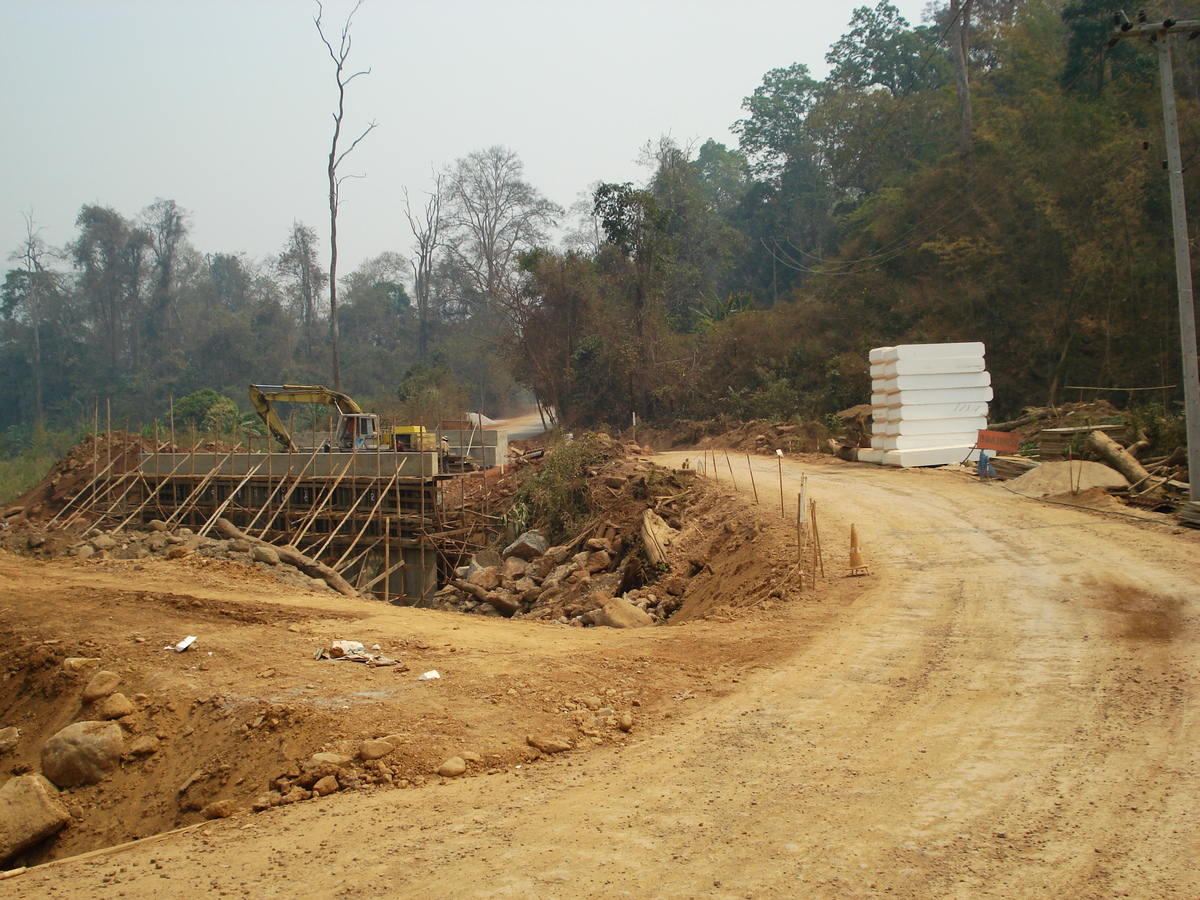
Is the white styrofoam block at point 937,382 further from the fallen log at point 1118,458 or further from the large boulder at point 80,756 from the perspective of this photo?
the large boulder at point 80,756

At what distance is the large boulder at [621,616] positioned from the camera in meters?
9.75

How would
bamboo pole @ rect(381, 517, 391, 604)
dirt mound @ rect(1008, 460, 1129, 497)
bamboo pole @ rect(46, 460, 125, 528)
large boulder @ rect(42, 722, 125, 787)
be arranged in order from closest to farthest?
large boulder @ rect(42, 722, 125, 787)
dirt mound @ rect(1008, 460, 1129, 497)
bamboo pole @ rect(381, 517, 391, 604)
bamboo pole @ rect(46, 460, 125, 528)

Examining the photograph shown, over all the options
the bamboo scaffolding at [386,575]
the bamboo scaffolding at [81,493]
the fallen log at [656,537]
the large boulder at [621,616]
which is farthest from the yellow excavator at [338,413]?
the large boulder at [621,616]

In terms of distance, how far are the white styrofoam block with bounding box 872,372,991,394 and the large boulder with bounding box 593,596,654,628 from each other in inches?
368

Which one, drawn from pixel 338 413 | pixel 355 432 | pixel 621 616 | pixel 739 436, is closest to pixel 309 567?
pixel 621 616

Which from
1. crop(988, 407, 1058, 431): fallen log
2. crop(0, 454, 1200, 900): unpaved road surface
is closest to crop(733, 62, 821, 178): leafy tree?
crop(988, 407, 1058, 431): fallen log

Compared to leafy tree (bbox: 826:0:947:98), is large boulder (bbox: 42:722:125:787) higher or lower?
lower

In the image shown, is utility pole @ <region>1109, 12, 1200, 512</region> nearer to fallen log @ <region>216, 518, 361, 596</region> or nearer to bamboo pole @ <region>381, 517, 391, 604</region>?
fallen log @ <region>216, 518, 361, 596</region>

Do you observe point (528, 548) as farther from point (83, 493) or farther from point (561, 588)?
point (83, 493)

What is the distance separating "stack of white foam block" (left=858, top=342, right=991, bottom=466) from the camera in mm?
17078

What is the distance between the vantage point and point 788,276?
49.0 m

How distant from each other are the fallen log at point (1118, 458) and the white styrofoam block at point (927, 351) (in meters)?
4.20

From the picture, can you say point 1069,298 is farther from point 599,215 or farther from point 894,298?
point 599,215

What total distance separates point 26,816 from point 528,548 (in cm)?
1228
